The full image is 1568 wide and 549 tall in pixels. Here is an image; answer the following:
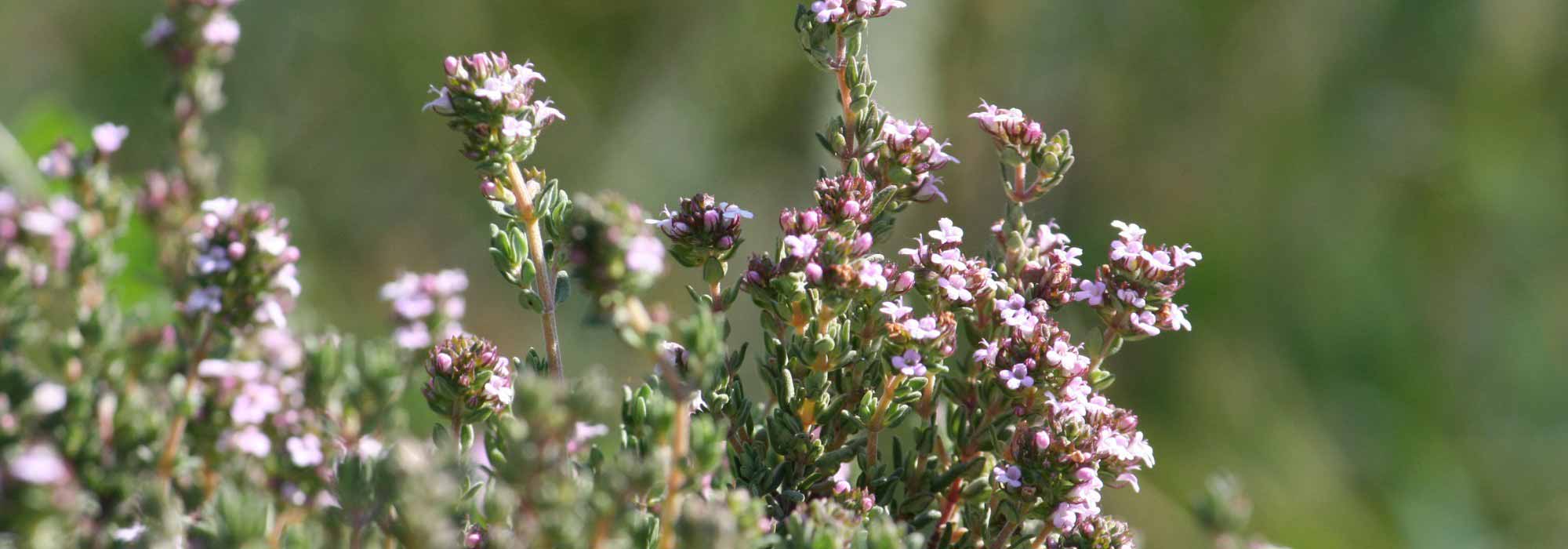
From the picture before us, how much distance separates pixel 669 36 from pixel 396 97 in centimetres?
100

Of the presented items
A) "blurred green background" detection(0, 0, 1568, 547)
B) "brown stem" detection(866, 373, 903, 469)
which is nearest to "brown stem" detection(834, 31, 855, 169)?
"brown stem" detection(866, 373, 903, 469)

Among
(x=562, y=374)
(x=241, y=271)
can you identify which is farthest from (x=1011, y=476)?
(x=241, y=271)

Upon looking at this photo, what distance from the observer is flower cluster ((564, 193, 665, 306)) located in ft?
2.29

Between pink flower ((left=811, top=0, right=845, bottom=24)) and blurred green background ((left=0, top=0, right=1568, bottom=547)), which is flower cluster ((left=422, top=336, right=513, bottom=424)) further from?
blurred green background ((left=0, top=0, right=1568, bottom=547))

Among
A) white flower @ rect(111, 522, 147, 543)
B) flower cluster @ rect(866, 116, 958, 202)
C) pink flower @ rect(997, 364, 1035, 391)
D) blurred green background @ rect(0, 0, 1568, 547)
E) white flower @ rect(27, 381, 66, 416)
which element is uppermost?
blurred green background @ rect(0, 0, 1568, 547)

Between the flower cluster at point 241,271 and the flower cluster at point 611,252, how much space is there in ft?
0.81

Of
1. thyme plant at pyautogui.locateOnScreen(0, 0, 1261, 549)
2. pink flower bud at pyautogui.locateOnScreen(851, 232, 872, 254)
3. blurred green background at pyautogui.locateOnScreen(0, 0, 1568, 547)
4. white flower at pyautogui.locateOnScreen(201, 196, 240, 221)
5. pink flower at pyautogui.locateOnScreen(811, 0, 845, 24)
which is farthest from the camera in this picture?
blurred green background at pyautogui.locateOnScreen(0, 0, 1568, 547)

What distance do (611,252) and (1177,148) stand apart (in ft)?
11.8

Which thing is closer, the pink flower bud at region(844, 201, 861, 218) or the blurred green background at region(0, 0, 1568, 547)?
the pink flower bud at region(844, 201, 861, 218)

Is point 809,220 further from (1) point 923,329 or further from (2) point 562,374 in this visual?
(2) point 562,374

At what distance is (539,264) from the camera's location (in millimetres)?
1015

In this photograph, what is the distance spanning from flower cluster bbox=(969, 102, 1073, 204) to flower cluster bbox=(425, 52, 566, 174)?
0.42 meters

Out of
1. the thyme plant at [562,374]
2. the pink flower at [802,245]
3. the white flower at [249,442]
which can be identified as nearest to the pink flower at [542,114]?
the thyme plant at [562,374]

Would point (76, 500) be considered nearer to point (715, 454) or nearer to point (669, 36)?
point (715, 454)
